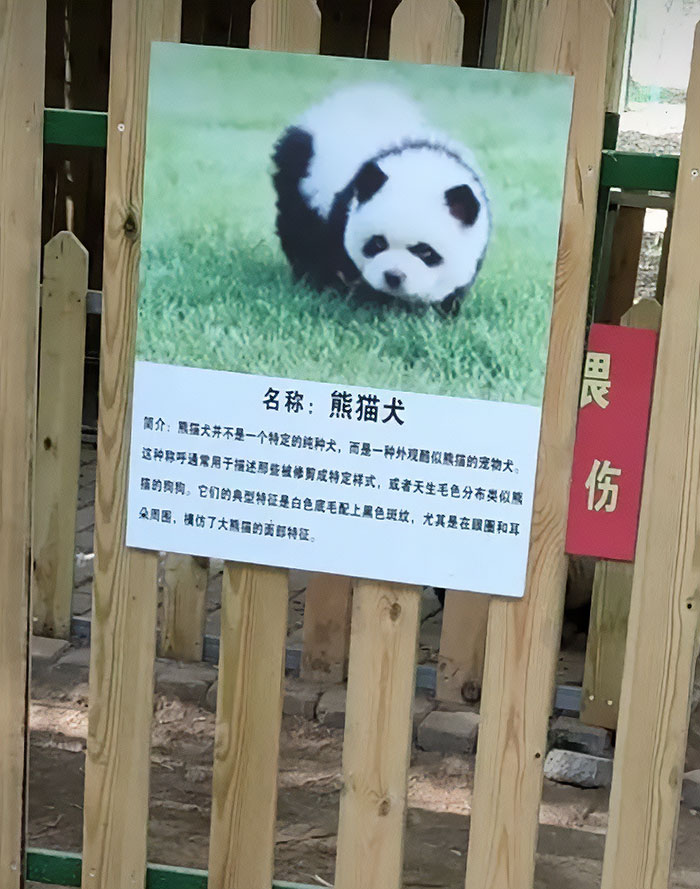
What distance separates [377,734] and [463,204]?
118 centimetres

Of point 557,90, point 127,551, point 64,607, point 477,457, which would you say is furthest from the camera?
point 64,607

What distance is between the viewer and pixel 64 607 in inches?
191

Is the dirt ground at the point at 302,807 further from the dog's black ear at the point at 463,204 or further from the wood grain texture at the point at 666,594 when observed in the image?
the dog's black ear at the point at 463,204

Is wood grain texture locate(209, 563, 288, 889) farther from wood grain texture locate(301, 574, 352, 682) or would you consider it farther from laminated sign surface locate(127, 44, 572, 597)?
wood grain texture locate(301, 574, 352, 682)

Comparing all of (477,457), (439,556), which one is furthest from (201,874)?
(477,457)

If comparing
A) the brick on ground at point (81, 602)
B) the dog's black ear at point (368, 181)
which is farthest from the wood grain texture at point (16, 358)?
the brick on ground at point (81, 602)

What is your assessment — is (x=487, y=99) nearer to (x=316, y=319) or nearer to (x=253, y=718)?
(x=316, y=319)

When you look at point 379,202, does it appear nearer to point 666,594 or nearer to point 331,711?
point 666,594

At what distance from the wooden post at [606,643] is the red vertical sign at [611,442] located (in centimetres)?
172

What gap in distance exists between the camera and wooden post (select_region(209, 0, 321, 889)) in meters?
2.71

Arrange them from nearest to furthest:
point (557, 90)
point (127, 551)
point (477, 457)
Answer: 1. point (557, 90)
2. point (477, 457)
3. point (127, 551)

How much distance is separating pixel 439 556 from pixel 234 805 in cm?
78

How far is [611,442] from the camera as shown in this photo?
251 centimetres

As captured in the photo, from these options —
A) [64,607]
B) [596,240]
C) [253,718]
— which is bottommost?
[64,607]
